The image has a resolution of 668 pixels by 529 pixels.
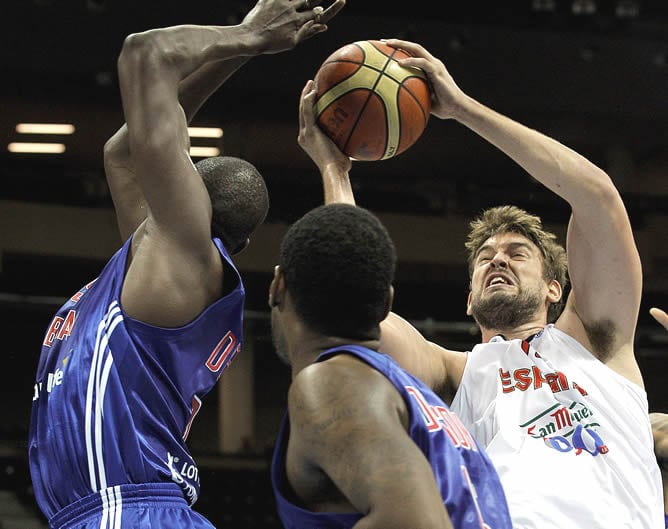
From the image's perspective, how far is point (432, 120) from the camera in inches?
438

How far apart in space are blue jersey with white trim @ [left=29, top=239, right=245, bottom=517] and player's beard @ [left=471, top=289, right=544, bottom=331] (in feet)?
3.66

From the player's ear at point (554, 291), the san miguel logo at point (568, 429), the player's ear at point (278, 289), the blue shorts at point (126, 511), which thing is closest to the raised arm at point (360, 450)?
the player's ear at point (278, 289)

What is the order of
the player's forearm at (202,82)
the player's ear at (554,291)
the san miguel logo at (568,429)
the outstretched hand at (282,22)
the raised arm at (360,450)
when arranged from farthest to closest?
the player's ear at (554,291) → the player's forearm at (202,82) → the san miguel logo at (568,429) → the outstretched hand at (282,22) → the raised arm at (360,450)

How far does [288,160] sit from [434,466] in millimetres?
10033

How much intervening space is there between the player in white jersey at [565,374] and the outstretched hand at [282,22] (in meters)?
0.32

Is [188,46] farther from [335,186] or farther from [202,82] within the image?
[335,186]

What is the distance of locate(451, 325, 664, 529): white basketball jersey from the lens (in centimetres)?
292

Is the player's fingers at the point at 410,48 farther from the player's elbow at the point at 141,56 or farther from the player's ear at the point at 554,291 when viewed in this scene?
the player's ear at the point at 554,291

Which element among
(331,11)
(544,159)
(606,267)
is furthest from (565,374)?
(331,11)

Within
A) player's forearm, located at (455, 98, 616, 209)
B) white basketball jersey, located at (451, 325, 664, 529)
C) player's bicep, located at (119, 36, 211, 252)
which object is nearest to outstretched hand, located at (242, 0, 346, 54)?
player's bicep, located at (119, 36, 211, 252)

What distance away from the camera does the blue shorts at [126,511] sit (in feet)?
8.11

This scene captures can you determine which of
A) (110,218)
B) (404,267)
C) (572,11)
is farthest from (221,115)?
(572,11)

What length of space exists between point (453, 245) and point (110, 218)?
13.2 ft

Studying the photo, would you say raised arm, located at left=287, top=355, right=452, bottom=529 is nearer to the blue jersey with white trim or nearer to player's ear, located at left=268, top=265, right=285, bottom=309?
player's ear, located at left=268, top=265, right=285, bottom=309
